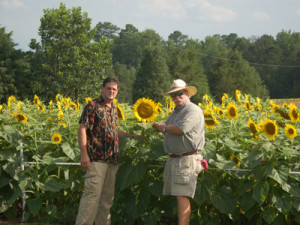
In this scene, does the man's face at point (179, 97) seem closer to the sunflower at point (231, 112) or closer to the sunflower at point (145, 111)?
the sunflower at point (145, 111)

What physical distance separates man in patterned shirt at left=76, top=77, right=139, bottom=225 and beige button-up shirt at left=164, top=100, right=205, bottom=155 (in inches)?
24.3

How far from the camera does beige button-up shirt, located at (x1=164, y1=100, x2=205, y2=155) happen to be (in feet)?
11.9

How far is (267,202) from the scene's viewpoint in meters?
4.23

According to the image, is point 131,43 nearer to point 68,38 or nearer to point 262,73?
point 262,73

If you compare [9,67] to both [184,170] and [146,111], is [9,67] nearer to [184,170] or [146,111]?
[146,111]

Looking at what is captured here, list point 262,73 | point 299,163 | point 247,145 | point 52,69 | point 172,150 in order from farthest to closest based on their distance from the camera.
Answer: point 262,73 → point 52,69 → point 247,145 → point 299,163 → point 172,150

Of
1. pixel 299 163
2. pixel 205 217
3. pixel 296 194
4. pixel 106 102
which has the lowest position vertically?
pixel 205 217

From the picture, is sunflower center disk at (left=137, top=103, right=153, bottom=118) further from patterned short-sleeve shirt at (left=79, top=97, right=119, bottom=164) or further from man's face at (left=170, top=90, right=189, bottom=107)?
man's face at (left=170, top=90, right=189, bottom=107)

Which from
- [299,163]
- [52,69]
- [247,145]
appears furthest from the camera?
[52,69]

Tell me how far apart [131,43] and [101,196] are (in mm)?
89050

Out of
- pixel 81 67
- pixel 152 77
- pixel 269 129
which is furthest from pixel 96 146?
pixel 152 77

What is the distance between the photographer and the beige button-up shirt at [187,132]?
364 centimetres

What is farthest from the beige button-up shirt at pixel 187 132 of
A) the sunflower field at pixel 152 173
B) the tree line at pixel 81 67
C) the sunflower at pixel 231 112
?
the tree line at pixel 81 67

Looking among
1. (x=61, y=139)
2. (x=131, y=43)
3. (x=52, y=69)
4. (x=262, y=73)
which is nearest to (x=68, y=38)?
(x=52, y=69)
